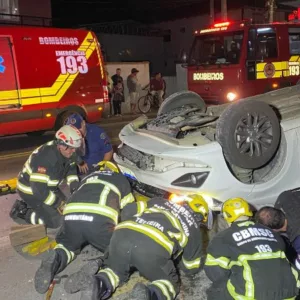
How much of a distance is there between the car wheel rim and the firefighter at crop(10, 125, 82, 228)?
1520 mm

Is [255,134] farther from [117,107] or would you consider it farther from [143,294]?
[117,107]

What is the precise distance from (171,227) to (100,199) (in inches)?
26.7

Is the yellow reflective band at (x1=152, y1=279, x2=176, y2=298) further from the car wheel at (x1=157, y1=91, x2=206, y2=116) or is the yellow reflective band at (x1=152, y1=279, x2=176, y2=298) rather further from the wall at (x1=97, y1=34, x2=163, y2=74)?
the wall at (x1=97, y1=34, x2=163, y2=74)

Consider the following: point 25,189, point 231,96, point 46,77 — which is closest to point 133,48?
point 231,96

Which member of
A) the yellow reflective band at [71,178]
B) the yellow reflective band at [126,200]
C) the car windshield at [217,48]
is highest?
the car windshield at [217,48]

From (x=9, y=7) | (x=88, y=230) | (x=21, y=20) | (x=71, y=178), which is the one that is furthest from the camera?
(x=9, y=7)

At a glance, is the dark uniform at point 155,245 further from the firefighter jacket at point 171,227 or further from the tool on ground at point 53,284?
the tool on ground at point 53,284

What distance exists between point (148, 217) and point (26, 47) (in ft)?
20.7

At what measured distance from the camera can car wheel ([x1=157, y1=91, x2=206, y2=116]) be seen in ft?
16.9

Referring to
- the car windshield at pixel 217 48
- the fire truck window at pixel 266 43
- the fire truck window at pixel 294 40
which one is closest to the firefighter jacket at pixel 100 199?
the car windshield at pixel 217 48

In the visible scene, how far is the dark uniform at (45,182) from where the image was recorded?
407cm

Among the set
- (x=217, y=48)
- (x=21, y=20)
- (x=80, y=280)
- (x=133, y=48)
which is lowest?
(x=80, y=280)

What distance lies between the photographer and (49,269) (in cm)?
322

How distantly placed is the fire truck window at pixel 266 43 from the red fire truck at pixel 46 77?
11.2 feet
